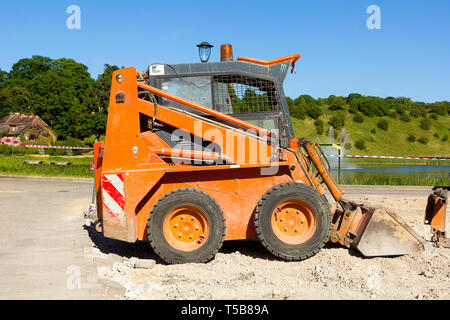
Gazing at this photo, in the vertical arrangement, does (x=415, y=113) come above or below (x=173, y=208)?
above

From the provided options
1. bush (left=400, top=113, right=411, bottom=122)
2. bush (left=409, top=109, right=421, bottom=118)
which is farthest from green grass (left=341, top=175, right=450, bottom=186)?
bush (left=409, top=109, right=421, bottom=118)

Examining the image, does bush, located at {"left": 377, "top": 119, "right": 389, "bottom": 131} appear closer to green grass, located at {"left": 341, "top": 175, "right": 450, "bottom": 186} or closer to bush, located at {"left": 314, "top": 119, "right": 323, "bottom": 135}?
bush, located at {"left": 314, "top": 119, "right": 323, "bottom": 135}

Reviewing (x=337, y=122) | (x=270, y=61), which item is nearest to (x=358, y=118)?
(x=337, y=122)

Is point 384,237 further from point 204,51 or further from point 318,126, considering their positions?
point 318,126

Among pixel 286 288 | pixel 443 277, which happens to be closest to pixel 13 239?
pixel 286 288

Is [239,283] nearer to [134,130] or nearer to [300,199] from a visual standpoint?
[300,199]

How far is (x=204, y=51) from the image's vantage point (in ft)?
23.9

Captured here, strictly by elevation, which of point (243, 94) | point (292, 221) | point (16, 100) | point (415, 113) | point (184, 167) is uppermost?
point (16, 100)

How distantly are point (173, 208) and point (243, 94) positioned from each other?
215 cm

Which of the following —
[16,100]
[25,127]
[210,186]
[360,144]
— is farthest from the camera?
[16,100]

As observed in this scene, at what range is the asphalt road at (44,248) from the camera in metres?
4.84

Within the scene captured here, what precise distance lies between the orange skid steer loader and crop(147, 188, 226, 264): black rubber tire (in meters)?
0.01

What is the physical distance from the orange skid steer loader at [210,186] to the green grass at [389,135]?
4207 centimetres
